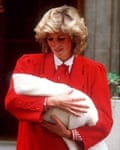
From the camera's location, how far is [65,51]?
3492 mm

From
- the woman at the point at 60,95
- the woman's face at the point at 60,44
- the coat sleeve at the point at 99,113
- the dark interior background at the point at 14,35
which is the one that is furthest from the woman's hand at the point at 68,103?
the dark interior background at the point at 14,35

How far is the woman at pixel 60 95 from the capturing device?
11.0ft

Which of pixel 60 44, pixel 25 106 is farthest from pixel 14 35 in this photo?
pixel 25 106

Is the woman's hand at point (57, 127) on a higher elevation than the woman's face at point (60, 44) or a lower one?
lower

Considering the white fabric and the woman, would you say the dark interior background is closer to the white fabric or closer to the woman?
the woman

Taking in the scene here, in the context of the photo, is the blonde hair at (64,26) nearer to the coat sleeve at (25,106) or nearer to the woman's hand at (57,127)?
the coat sleeve at (25,106)

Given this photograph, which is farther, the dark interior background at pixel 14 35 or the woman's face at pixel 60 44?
the dark interior background at pixel 14 35

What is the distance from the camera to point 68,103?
332 cm

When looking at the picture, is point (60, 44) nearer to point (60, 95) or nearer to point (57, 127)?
point (60, 95)

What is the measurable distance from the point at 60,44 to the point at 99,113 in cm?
44

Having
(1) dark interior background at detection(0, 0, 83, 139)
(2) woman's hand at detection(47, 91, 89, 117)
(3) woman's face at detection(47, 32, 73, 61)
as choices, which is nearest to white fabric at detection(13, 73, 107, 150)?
(2) woman's hand at detection(47, 91, 89, 117)

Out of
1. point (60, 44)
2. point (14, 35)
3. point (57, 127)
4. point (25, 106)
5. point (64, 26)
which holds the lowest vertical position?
point (14, 35)

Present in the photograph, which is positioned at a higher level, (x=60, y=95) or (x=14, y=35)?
(x=60, y=95)

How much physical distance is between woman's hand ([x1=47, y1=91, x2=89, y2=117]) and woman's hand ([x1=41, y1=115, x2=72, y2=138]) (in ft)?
0.24
